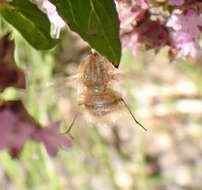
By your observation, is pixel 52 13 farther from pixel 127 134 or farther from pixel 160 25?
pixel 127 134

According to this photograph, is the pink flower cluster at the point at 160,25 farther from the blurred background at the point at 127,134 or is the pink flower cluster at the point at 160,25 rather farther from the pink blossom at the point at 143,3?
the blurred background at the point at 127,134

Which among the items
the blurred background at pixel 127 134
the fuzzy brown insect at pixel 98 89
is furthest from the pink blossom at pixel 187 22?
the blurred background at pixel 127 134

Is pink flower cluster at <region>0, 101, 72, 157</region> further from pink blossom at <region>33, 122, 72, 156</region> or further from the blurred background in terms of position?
the blurred background

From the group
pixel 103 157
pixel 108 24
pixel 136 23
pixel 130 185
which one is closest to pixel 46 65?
pixel 103 157

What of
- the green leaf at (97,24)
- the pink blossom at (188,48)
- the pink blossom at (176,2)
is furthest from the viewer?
the pink blossom at (188,48)

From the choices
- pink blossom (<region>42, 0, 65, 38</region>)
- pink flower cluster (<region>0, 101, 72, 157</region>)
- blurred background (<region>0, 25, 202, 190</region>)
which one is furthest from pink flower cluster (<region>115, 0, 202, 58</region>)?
blurred background (<region>0, 25, 202, 190</region>)

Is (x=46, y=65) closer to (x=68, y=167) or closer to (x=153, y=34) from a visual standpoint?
(x=68, y=167)
